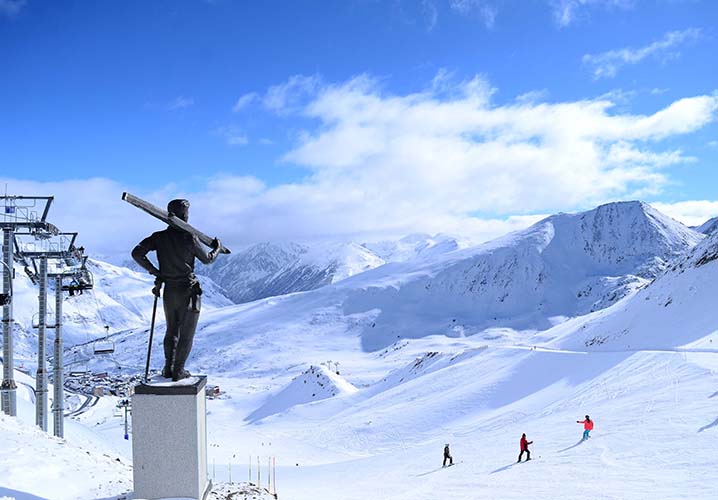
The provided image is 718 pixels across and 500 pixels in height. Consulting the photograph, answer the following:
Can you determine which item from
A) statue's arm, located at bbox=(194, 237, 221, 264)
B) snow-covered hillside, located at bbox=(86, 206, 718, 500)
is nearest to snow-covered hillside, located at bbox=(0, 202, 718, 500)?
snow-covered hillside, located at bbox=(86, 206, 718, 500)

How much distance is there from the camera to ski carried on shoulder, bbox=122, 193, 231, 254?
11.0 m

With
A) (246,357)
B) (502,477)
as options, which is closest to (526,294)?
(246,357)

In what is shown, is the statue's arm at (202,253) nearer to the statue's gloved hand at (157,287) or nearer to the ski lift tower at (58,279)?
the statue's gloved hand at (157,287)

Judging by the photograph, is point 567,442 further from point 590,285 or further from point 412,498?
point 590,285

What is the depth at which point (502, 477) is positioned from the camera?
20.6 metres

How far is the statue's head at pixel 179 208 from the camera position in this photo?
39.9 ft

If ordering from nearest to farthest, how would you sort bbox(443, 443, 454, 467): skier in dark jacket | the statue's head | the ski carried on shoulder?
the ski carried on shoulder → the statue's head → bbox(443, 443, 454, 467): skier in dark jacket

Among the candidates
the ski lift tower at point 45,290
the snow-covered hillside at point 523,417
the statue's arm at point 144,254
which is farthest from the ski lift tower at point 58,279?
the statue's arm at point 144,254

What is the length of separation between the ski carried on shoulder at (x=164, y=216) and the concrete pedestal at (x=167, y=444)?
302 cm

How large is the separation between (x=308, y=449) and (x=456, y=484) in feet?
73.8

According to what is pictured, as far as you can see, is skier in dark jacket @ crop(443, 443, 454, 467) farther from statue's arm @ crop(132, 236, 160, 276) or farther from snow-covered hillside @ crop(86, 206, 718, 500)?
statue's arm @ crop(132, 236, 160, 276)

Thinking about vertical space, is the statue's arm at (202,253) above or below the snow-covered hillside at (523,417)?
above

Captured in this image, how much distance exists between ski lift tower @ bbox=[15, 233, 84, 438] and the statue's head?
1578 cm

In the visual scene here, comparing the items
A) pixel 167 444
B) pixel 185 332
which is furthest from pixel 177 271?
pixel 167 444
